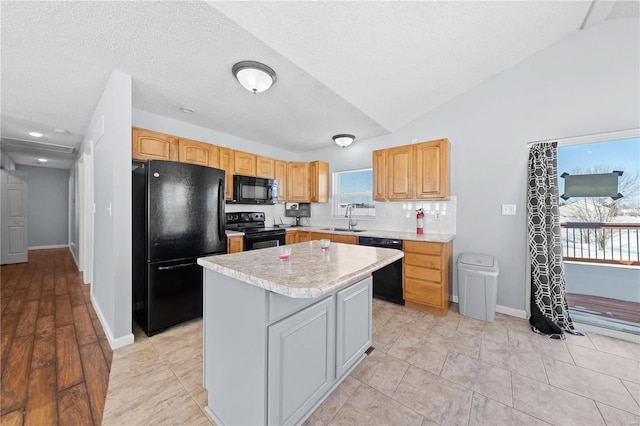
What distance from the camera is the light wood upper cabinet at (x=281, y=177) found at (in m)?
4.55

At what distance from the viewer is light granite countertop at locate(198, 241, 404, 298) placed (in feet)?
3.44

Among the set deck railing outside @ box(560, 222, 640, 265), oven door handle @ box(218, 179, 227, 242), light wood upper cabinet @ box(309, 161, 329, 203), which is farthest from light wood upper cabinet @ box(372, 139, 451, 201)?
oven door handle @ box(218, 179, 227, 242)

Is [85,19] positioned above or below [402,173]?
above

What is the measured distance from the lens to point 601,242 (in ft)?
8.82

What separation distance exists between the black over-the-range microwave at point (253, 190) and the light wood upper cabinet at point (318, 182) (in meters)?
0.71

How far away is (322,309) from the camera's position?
4.88ft

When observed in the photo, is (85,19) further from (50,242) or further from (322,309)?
(50,242)

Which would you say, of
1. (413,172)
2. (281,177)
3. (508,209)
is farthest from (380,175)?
(281,177)

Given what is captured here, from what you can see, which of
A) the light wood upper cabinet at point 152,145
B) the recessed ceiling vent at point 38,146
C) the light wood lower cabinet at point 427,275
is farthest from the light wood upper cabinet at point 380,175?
the recessed ceiling vent at point 38,146

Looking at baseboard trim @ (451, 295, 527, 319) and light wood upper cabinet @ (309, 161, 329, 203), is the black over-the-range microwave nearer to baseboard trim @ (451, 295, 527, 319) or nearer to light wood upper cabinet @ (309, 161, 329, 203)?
light wood upper cabinet @ (309, 161, 329, 203)

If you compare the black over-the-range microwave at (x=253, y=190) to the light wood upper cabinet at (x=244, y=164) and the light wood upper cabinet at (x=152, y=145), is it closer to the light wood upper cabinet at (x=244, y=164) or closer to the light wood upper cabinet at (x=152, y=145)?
the light wood upper cabinet at (x=244, y=164)

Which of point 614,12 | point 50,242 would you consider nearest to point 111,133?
point 614,12

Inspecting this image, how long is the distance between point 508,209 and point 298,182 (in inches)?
130

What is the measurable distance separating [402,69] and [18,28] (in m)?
3.08
